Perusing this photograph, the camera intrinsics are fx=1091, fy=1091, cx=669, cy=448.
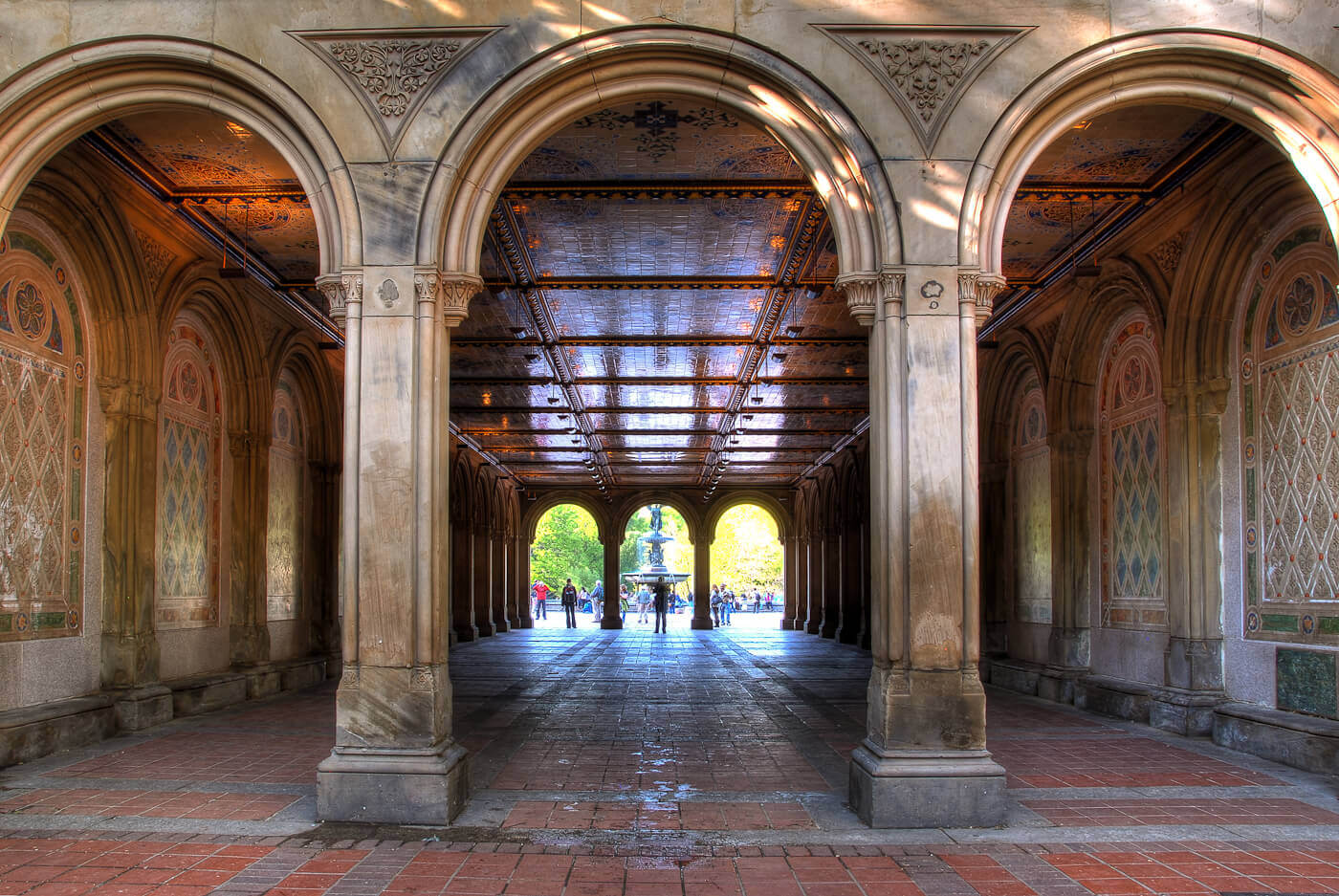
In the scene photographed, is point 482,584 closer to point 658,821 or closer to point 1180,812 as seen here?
point 658,821

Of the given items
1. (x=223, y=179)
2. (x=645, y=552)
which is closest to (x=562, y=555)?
(x=645, y=552)

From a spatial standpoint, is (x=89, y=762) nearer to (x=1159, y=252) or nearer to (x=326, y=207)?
(x=326, y=207)

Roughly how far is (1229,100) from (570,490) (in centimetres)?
2963

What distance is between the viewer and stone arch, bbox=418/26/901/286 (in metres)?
7.48

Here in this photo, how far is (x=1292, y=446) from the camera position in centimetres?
964

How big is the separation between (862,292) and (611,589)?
1109 inches

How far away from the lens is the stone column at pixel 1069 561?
13477mm

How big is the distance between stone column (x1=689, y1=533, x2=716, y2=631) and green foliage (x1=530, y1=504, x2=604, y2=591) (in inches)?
1123

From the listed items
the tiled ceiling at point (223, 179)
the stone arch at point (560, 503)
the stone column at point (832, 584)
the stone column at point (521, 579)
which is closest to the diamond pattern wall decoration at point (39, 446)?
the tiled ceiling at point (223, 179)

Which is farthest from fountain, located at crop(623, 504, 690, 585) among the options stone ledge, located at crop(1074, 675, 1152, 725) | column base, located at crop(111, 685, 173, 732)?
column base, located at crop(111, 685, 173, 732)

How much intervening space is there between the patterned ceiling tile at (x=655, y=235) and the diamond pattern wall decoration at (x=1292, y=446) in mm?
4512

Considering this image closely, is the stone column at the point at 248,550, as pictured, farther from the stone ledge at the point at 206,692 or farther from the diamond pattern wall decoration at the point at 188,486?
the stone ledge at the point at 206,692

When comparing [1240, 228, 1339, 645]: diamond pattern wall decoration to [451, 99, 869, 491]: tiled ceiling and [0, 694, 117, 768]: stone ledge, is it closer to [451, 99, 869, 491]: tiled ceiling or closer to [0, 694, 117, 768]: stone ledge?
[451, 99, 869, 491]: tiled ceiling

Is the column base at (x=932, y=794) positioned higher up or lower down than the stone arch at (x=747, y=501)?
lower down
